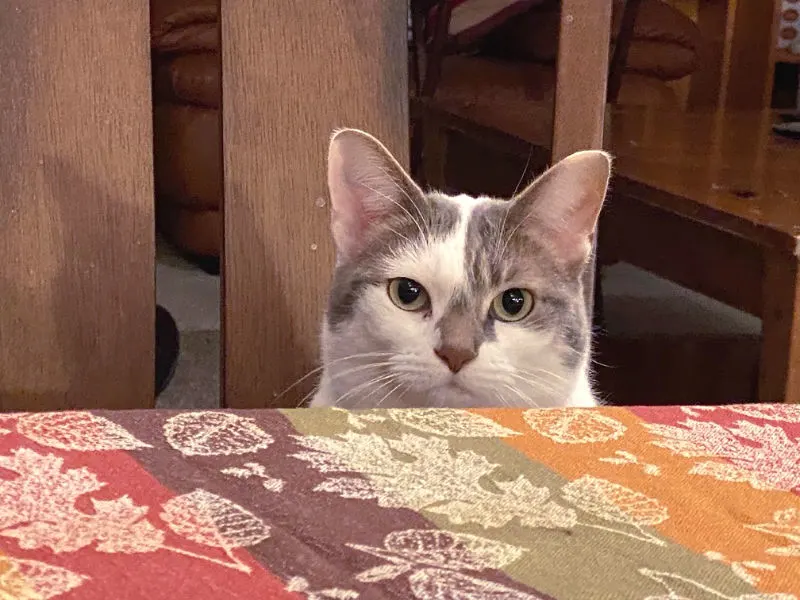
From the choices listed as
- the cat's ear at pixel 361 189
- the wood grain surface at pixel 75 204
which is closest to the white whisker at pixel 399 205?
the cat's ear at pixel 361 189

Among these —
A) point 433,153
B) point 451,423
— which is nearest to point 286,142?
point 451,423

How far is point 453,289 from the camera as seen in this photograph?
866 mm

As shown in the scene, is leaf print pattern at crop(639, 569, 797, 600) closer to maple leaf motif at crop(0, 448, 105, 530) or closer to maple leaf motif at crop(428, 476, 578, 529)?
maple leaf motif at crop(428, 476, 578, 529)

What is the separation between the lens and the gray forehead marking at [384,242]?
92cm

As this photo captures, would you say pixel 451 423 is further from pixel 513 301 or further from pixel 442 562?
pixel 513 301

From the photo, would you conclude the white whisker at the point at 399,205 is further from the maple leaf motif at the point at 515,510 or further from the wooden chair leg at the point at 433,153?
the wooden chair leg at the point at 433,153

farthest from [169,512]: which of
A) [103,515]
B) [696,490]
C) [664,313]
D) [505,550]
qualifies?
[664,313]

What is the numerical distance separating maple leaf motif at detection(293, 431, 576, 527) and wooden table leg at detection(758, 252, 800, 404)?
0.71 metres

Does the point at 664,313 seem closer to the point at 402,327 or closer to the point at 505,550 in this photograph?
the point at 402,327

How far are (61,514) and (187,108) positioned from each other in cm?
192

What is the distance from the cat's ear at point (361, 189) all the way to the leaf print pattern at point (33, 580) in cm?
53

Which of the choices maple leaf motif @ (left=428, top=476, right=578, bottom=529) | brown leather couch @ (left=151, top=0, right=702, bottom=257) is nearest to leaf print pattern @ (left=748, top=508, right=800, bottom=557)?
maple leaf motif @ (left=428, top=476, right=578, bottom=529)

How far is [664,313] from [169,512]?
231 cm

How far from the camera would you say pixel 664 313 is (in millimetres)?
2609
